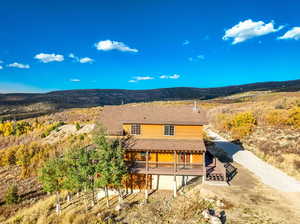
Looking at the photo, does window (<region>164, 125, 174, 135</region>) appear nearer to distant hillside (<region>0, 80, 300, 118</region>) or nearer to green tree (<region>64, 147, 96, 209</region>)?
green tree (<region>64, 147, 96, 209</region>)

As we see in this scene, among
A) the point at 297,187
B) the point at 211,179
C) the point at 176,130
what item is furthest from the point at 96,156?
the point at 297,187

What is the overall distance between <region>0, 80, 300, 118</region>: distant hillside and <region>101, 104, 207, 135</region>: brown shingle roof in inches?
3561

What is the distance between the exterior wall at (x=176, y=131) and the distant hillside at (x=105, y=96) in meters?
92.7

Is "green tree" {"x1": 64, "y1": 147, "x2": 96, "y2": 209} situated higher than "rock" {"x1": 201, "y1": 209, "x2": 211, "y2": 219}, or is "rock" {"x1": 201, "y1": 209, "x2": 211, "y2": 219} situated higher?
"green tree" {"x1": 64, "y1": 147, "x2": 96, "y2": 209}

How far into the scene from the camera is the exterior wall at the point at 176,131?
17964 millimetres

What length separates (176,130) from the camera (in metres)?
18.1

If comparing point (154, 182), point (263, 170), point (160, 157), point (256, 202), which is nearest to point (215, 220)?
point (256, 202)

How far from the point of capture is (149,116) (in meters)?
18.7

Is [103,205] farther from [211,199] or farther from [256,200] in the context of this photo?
[256,200]

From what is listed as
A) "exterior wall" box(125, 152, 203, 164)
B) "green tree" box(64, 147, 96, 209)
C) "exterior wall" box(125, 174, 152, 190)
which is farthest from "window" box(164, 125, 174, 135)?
"green tree" box(64, 147, 96, 209)

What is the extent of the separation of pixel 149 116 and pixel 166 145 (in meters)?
3.38

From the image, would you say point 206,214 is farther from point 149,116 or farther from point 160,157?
point 149,116

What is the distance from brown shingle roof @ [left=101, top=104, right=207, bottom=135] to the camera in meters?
18.0

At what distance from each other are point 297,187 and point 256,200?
15.2 feet
